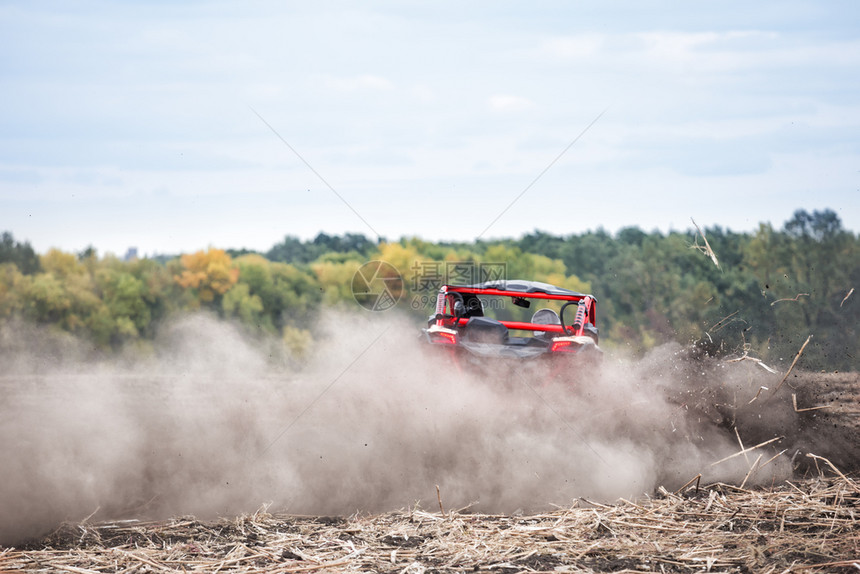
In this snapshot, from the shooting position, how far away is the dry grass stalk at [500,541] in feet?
18.2

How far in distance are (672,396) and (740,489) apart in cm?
189

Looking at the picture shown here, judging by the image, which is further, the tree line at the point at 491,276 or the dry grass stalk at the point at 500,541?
the tree line at the point at 491,276

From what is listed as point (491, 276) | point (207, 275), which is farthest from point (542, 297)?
point (207, 275)

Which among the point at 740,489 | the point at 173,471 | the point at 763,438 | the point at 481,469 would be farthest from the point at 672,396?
the point at 173,471

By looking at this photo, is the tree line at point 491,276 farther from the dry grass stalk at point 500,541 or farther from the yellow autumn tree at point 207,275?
the dry grass stalk at point 500,541

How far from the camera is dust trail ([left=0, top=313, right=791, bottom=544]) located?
7.48 m

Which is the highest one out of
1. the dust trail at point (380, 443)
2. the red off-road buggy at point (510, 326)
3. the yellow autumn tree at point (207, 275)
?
the yellow autumn tree at point (207, 275)

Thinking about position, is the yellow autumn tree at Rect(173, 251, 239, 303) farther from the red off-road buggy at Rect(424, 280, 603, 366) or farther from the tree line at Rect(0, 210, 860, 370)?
the red off-road buggy at Rect(424, 280, 603, 366)

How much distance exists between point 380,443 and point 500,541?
2660mm

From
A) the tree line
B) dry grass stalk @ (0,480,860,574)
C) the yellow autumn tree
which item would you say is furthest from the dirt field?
the yellow autumn tree

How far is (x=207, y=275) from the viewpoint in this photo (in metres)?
34.8

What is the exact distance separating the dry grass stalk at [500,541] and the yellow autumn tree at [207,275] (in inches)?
1140

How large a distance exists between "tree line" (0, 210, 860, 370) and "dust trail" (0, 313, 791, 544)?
52.1ft

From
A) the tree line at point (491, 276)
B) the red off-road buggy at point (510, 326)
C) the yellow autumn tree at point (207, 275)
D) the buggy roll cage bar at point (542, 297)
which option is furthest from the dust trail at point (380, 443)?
the yellow autumn tree at point (207, 275)
